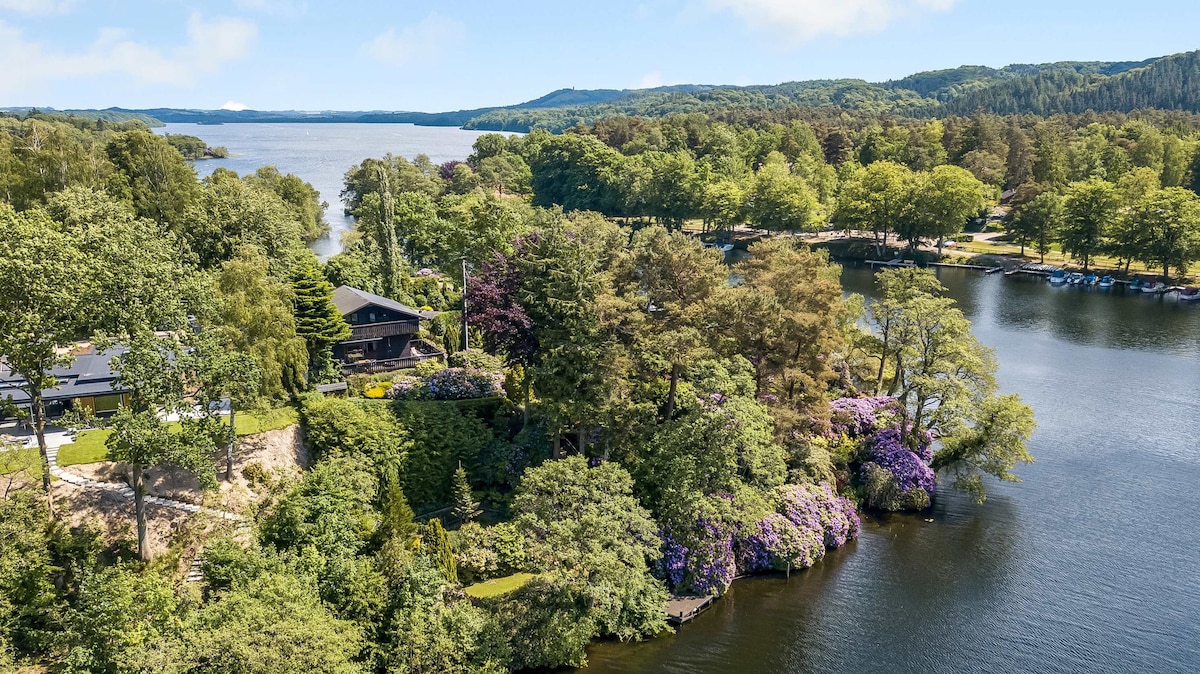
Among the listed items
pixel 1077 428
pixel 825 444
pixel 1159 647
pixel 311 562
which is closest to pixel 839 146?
pixel 1077 428

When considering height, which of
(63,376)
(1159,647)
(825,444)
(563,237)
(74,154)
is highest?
(74,154)

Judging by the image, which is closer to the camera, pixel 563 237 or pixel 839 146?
pixel 563 237

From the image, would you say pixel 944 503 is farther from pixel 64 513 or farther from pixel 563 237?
pixel 64 513

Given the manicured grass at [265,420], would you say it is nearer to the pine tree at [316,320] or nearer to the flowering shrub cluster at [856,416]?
the pine tree at [316,320]

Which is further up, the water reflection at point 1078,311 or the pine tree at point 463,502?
the water reflection at point 1078,311

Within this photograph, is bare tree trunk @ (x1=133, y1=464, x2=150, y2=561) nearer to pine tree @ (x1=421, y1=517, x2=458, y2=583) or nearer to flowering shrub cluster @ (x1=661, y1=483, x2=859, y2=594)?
pine tree @ (x1=421, y1=517, x2=458, y2=583)

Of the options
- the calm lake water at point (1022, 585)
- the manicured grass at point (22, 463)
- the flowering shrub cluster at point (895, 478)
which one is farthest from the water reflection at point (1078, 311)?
the manicured grass at point (22, 463)

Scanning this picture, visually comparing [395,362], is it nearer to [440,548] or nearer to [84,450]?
[84,450]
